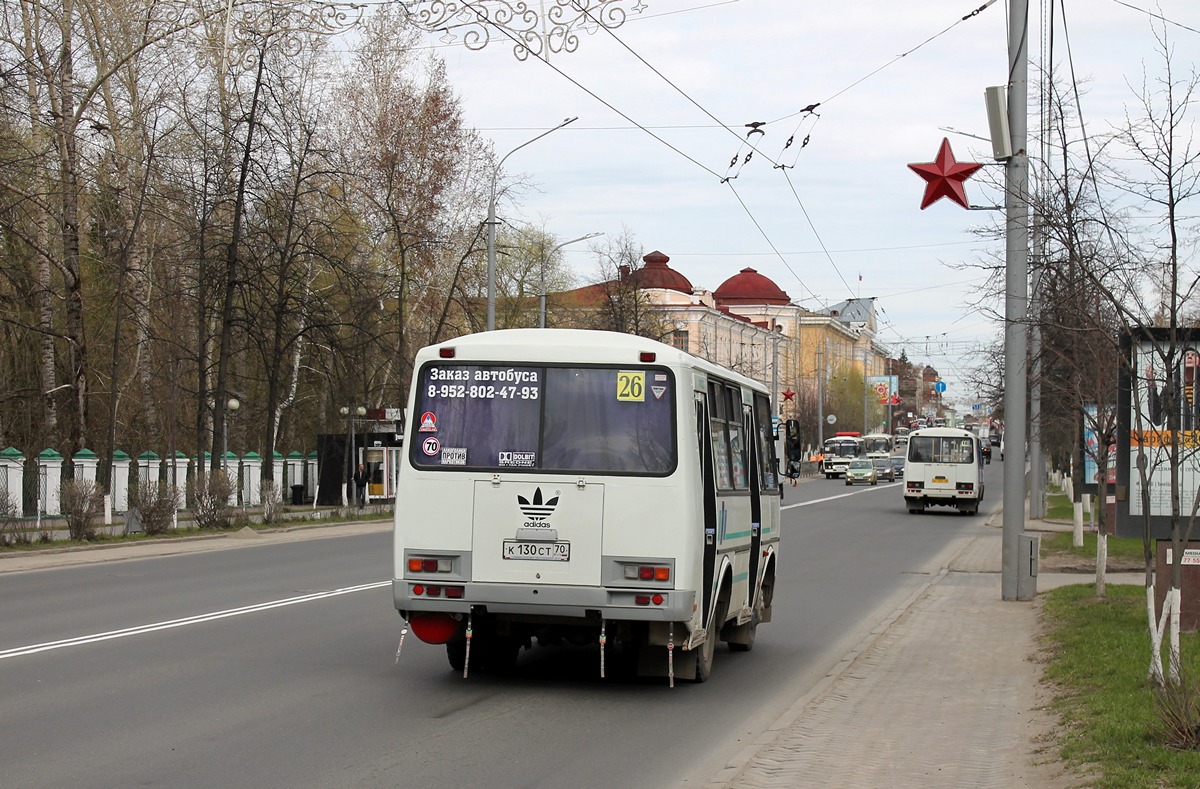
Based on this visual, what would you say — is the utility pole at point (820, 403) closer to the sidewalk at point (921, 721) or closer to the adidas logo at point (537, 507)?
the sidewalk at point (921, 721)

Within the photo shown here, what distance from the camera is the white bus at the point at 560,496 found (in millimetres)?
10141

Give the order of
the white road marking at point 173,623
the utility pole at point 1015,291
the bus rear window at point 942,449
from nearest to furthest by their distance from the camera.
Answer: the white road marking at point 173,623 < the utility pole at point 1015,291 < the bus rear window at point 942,449

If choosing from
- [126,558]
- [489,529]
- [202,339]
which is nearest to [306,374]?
[202,339]

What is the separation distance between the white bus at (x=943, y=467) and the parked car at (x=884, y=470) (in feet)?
131

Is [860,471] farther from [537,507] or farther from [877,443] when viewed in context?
[537,507]

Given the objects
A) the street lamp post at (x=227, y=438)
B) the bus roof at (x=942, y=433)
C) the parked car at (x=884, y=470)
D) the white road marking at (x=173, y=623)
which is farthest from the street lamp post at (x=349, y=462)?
the parked car at (x=884, y=470)

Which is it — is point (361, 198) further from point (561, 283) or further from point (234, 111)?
point (561, 283)

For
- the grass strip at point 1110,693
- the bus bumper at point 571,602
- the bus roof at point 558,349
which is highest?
the bus roof at point 558,349

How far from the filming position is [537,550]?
Result: 404 inches

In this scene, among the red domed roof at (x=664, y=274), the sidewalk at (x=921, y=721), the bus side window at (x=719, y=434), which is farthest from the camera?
the red domed roof at (x=664, y=274)

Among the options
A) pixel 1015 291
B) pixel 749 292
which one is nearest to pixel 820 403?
pixel 749 292

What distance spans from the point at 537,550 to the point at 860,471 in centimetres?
7142

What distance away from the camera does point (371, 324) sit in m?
42.7

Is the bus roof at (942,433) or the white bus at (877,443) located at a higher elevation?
→ the bus roof at (942,433)
